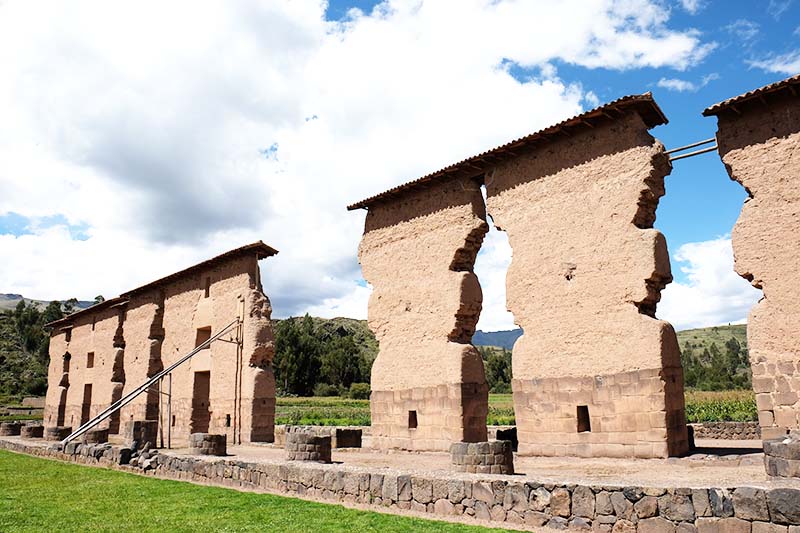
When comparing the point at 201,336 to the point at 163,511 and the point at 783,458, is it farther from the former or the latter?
the point at 783,458

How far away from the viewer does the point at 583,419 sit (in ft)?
41.8

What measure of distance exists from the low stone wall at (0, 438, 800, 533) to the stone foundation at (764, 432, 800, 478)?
1600 mm

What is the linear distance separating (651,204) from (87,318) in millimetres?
29286

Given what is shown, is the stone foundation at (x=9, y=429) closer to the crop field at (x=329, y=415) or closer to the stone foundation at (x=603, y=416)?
the crop field at (x=329, y=415)

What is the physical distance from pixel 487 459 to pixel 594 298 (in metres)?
4.83

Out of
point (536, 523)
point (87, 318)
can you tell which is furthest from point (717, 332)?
point (536, 523)

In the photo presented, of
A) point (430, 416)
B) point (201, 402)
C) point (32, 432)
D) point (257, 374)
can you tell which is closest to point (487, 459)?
point (430, 416)

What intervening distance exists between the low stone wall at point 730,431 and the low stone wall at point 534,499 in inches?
569

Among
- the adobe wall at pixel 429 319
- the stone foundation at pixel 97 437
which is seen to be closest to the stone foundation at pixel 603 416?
the adobe wall at pixel 429 319

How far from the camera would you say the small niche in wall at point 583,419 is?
12.7 metres

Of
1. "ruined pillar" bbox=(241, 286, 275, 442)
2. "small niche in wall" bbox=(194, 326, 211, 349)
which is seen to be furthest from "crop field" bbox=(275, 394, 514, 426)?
"ruined pillar" bbox=(241, 286, 275, 442)

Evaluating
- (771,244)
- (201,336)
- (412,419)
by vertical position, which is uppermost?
(771,244)

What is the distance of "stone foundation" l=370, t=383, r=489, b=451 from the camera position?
46.9ft

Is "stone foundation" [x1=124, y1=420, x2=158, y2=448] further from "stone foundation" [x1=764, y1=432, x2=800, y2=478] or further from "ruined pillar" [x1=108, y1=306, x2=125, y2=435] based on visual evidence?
"stone foundation" [x1=764, y1=432, x2=800, y2=478]
